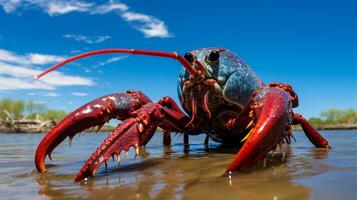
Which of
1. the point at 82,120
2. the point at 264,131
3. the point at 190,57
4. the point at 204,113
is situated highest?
the point at 190,57

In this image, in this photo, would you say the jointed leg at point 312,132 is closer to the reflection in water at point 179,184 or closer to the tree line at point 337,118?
the reflection in water at point 179,184

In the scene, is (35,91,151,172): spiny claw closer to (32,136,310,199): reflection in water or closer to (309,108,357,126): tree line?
(32,136,310,199): reflection in water

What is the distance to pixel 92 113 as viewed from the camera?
15.3 ft

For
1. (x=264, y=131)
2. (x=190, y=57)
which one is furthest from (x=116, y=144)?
(x=190, y=57)

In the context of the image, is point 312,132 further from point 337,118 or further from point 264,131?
point 337,118

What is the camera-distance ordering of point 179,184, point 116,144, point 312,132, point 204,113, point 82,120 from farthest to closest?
1. point 312,132
2. point 204,113
3. point 82,120
4. point 116,144
5. point 179,184

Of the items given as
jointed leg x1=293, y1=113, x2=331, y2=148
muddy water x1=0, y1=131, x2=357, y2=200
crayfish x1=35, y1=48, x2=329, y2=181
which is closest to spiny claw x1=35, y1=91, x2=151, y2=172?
crayfish x1=35, y1=48, x2=329, y2=181

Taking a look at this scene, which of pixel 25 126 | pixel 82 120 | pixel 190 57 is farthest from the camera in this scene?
pixel 25 126

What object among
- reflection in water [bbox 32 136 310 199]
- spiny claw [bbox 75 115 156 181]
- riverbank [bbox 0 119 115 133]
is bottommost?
reflection in water [bbox 32 136 310 199]

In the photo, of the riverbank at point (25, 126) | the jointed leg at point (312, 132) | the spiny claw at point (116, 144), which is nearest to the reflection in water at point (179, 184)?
the spiny claw at point (116, 144)

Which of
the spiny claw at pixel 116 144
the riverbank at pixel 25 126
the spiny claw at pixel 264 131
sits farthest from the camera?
the riverbank at pixel 25 126

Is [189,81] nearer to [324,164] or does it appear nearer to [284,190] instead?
[324,164]

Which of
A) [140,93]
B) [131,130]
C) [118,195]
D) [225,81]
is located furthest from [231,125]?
[118,195]

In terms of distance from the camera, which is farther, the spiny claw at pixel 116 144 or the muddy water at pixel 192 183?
the spiny claw at pixel 116 144
